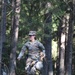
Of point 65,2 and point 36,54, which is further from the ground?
point 65,2

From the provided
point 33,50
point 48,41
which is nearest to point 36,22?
point 48,41

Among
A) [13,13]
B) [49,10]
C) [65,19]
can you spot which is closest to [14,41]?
[13,13]

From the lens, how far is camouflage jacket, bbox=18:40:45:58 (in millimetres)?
10008

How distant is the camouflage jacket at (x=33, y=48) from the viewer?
10.0 m

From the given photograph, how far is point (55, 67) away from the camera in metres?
38.0

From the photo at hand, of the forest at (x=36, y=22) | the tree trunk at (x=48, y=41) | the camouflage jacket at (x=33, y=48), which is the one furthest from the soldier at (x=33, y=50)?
the tree trunk at (x=48, y=41)

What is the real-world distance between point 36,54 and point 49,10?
10.7 meters

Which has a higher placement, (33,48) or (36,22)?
(36,22)

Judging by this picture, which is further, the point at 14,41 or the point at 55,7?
the point at 55,7

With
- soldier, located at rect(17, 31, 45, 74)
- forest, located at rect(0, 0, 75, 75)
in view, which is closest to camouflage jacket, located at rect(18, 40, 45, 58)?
soldier, located at rect(17, 31, 45, 74)

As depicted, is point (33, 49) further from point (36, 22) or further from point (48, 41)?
point (48, 41)

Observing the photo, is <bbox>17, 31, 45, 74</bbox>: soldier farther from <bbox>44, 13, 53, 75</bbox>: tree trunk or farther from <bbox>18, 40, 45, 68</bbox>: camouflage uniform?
<bbox>44, 13, 53, 75</bbox>: tree trunk

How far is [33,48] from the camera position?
10.1 m

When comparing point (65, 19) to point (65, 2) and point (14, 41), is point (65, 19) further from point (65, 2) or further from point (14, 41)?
point (14, 41)
